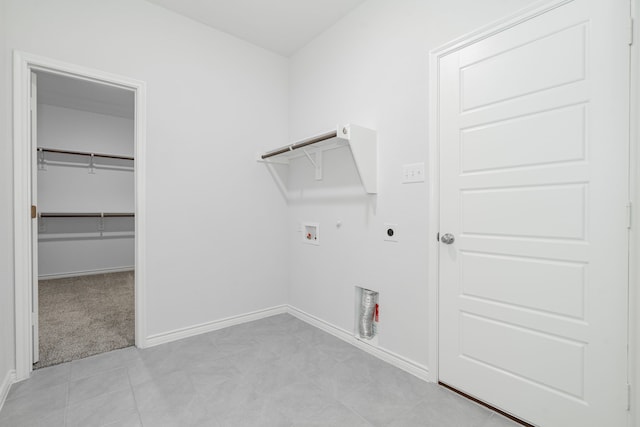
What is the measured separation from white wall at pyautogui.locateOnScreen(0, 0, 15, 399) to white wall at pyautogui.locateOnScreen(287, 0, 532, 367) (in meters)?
2.07

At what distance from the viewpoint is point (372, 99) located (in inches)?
91.5

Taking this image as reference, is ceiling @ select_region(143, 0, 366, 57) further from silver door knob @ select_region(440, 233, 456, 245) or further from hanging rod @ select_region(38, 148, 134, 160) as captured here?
hanging rod @ select_region(38, 148, 134, 160)

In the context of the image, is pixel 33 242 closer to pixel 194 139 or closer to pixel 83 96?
pixel 194 139

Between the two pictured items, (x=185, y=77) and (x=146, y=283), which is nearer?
(x=146, y=283)

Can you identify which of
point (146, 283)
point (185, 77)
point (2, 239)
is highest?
point (185, 77)

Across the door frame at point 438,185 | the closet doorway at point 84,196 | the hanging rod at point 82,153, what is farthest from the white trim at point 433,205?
the hanging rod at point 82,153

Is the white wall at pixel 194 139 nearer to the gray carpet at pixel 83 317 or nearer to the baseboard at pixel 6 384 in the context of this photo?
the gray carpet at pixel 83 317

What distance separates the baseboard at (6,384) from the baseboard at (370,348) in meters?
2.03

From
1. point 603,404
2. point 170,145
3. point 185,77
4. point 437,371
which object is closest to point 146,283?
point 170,145

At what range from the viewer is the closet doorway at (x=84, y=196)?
12.8 ft

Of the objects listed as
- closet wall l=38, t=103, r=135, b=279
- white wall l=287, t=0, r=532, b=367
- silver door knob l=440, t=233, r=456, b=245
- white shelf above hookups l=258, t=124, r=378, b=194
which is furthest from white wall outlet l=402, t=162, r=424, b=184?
closet wall l=38, t=103, r=135, b=279

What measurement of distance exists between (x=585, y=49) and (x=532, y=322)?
126 centimetres

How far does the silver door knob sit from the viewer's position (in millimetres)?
1829

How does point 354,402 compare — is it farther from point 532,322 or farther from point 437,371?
point 532,322
